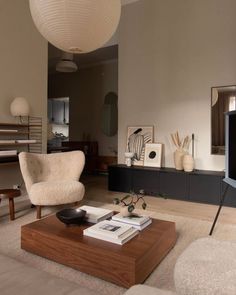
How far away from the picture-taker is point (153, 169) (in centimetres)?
434

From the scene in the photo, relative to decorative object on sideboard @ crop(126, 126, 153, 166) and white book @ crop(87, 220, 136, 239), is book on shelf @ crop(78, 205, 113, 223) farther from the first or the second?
decorative object on sideboard @ crop(126, 126, 153, 166)

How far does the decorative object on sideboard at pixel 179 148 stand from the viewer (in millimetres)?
4219

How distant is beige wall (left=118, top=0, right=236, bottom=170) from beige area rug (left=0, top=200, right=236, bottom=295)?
1.55 metres

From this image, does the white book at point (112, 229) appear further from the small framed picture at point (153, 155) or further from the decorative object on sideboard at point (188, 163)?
the small framed picture at point (153, 155)

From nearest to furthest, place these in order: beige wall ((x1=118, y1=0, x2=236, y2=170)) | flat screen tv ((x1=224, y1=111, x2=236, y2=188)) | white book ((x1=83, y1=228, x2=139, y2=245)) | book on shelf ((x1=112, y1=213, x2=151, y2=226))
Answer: white book ((x1=83, y1=228, x2=139, y2=245)), book on shelf ((x1=112, y1=213, x2=151, y2=226)), flat screen tv ((x1=224, y1=111, x2=236, y2=188)), beige wall ((x1=118, y1=0, x2=236, y2=170))

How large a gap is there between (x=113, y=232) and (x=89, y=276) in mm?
340

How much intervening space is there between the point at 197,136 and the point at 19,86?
3033 mm

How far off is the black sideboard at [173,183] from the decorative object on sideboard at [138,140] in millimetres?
313

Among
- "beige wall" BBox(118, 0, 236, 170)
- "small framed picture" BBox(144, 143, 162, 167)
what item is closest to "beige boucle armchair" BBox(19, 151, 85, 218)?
"small framed picture" BBox(144, 143, 162, 167)

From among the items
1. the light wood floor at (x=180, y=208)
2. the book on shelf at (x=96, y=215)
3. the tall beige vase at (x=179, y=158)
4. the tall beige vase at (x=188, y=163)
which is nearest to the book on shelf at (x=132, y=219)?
the book on shelf at (x=96, y=215)

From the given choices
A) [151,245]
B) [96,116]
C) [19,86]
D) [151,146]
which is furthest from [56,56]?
[151,245]

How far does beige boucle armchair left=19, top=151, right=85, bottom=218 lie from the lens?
2967 millimetres

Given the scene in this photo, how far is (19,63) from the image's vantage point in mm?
4113

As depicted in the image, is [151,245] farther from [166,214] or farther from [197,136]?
[197,136]
